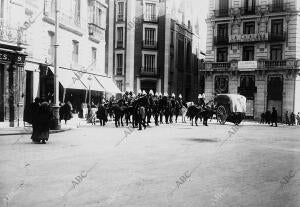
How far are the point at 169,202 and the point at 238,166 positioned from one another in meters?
3.85

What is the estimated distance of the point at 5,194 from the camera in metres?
6.62

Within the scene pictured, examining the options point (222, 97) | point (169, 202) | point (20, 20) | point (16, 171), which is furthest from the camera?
point (222, 97)

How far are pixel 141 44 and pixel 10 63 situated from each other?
2631cm

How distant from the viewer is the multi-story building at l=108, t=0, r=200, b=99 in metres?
46.9

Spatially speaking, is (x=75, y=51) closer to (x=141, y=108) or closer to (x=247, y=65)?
(x=141, y=108)

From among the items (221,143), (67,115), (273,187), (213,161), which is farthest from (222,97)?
(273,187)

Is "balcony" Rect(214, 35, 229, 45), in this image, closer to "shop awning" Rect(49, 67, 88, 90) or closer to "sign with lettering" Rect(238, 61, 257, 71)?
"sign with lettering" Rect(238, 61, 257, 71)

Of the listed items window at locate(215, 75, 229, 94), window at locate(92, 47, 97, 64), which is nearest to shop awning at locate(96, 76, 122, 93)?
window at locate(92, 47, 97, 64)

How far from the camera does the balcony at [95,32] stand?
109 ft

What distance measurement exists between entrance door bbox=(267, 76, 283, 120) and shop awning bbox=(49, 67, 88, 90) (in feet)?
65.8

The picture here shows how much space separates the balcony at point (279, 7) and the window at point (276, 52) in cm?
356

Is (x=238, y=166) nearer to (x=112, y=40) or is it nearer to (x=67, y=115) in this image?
(x=67, y=115)

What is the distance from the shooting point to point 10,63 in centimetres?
2186

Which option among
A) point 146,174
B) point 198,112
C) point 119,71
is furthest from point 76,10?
point 146,174
